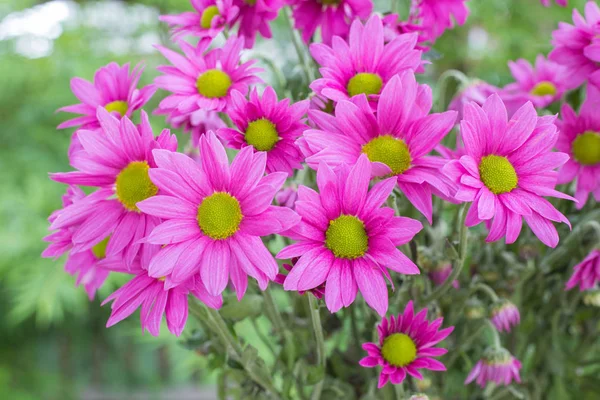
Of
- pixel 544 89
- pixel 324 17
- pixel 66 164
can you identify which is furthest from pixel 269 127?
pixel 66 164

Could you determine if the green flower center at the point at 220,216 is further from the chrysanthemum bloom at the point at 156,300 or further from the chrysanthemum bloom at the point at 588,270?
the chrysanthemum bloom at the point at 588,270

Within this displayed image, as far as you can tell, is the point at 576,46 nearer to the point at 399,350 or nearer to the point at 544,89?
the point at 544,89

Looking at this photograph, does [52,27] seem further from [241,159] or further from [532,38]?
[241,159]

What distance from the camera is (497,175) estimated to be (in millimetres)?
250

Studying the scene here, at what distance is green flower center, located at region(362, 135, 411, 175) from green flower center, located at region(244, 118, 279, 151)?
44 mm

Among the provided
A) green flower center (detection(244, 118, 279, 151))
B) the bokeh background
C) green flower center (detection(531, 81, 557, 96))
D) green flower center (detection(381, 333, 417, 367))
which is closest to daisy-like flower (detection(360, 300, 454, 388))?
green flower center (detection(381, 333, 417, 367))

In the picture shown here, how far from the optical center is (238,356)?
0.32m

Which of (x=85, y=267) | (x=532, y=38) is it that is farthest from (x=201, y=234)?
(x=532, y=38)

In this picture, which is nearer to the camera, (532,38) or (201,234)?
(201,234)

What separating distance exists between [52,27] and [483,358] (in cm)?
181

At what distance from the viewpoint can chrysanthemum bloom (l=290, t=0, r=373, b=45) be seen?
0.35m

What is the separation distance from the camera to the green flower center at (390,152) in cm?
26

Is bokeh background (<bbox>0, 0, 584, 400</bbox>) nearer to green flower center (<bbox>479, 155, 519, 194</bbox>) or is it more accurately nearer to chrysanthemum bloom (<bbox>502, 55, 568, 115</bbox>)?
chrysanthemum bloom (<bbox>502, 55, 568, 115</bbox>)

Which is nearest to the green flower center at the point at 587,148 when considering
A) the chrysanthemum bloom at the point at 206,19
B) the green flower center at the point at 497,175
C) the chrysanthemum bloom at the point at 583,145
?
the chrysanthemum bloom at the point at 583,145
